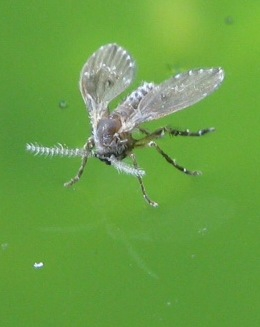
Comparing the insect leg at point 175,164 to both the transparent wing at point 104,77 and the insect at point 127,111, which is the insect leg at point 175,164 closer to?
the insect at point 127,111

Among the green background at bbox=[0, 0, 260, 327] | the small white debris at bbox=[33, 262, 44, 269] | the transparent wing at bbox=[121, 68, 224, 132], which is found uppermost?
the transparent wing at bbox=[121, 68, 224, 132]

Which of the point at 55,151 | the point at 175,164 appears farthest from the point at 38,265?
the point at 175,164

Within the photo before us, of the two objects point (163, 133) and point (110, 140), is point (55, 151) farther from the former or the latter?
point (163, 133)

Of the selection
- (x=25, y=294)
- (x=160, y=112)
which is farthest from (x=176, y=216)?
(x=25, y=294)

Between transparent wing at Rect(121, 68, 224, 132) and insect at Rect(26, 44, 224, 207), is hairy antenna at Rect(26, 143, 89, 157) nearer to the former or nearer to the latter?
insect at Rect(26, 44, 224, 207)

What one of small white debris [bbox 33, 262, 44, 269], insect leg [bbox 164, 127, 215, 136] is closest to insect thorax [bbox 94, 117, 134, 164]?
insect leg [bbox 164, 127, 215, 136]

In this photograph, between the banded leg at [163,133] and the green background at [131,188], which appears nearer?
the green background at [131,188]

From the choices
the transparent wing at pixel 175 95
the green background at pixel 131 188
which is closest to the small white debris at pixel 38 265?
the green background at pixel 131 188
